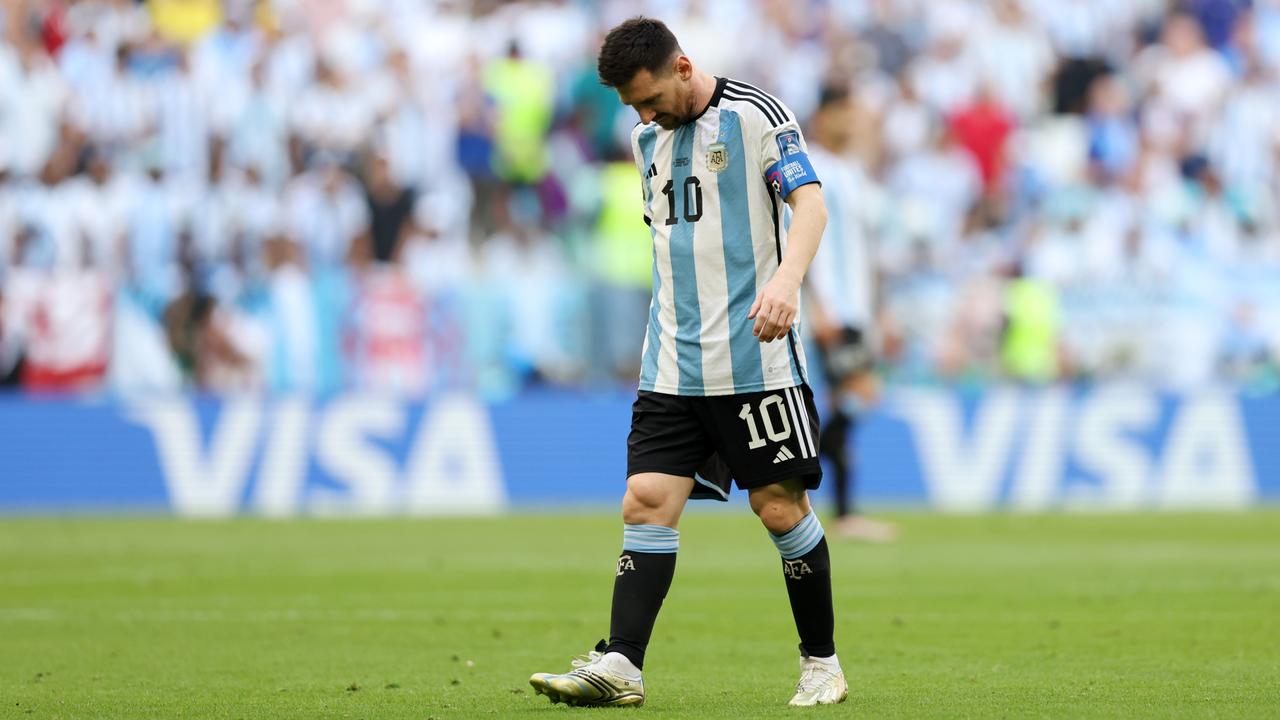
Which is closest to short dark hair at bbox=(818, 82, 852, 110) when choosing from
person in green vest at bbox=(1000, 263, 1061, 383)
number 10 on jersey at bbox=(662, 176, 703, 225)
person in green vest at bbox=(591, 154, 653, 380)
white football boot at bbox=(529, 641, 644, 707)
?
person in green vest at bbox=(591, 154, 653, 380)

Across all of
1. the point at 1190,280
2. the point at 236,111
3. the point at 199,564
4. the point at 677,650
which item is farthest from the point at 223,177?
the point at 677,650

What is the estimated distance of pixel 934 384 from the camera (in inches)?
703

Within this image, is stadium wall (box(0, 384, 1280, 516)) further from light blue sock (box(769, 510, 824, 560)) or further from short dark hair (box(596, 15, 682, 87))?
short dark hair (box(596, 15, 682, 87))

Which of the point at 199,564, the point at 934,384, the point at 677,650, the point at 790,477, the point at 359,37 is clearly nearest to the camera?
the point at 790,477

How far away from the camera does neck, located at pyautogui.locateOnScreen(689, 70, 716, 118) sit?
5.61 metres

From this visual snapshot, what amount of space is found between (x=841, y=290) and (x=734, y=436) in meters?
6.64

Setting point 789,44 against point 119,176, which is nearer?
point 119,176

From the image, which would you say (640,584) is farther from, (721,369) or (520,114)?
(520,114)

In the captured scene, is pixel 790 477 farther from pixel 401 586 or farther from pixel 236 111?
pixel 236 111

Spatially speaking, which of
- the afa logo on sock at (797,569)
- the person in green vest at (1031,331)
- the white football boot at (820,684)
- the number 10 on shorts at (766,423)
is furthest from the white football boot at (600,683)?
the person in green vest at (1031,331)

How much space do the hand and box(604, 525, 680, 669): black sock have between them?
69 centimetres

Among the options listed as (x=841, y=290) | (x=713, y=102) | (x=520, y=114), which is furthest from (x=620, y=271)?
(x=713, y=102)

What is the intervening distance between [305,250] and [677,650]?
12435mm

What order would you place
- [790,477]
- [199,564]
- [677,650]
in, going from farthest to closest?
[199,564], [677,650], [790,477]
